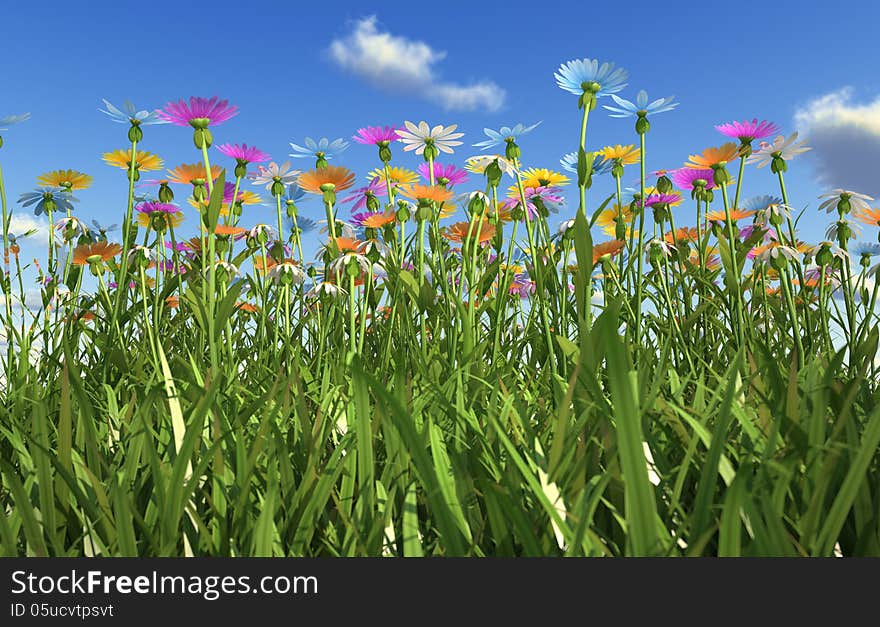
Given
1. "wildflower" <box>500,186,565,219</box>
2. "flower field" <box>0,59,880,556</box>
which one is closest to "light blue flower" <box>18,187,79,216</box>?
"flower field" <box>0,59,880,556</box>

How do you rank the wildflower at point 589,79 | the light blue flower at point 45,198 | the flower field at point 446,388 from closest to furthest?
the flower field at point 446,388 < the wildflower at point 589,79 < the light blue flower at point 45,198

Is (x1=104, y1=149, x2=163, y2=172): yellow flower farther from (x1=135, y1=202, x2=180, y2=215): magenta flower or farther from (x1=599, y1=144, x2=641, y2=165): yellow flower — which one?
(x1=599, y1=144, x2=641, y2=165): yellow flower

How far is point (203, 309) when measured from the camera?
4.47ft

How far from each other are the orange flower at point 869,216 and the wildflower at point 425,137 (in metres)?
1.24

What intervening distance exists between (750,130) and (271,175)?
135 cm

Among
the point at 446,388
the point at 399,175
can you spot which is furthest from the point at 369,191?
the point at 446,388

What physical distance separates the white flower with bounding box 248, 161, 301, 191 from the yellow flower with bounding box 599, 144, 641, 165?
2.94ft

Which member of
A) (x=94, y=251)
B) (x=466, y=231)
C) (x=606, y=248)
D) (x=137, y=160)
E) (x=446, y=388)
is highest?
(x=137, y=160)

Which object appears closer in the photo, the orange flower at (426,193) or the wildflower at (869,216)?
the orange flower at (426,193)

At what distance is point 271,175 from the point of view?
2.00 m

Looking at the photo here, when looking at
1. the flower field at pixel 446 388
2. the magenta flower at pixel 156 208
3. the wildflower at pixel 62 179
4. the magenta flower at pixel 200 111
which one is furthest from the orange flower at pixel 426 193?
the wildflower at pixel 62 179

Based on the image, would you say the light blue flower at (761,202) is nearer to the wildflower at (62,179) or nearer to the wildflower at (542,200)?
the wildflower at (542,200)

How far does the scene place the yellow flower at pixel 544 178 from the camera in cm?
197

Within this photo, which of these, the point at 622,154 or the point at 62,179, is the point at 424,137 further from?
the point at 62,179
